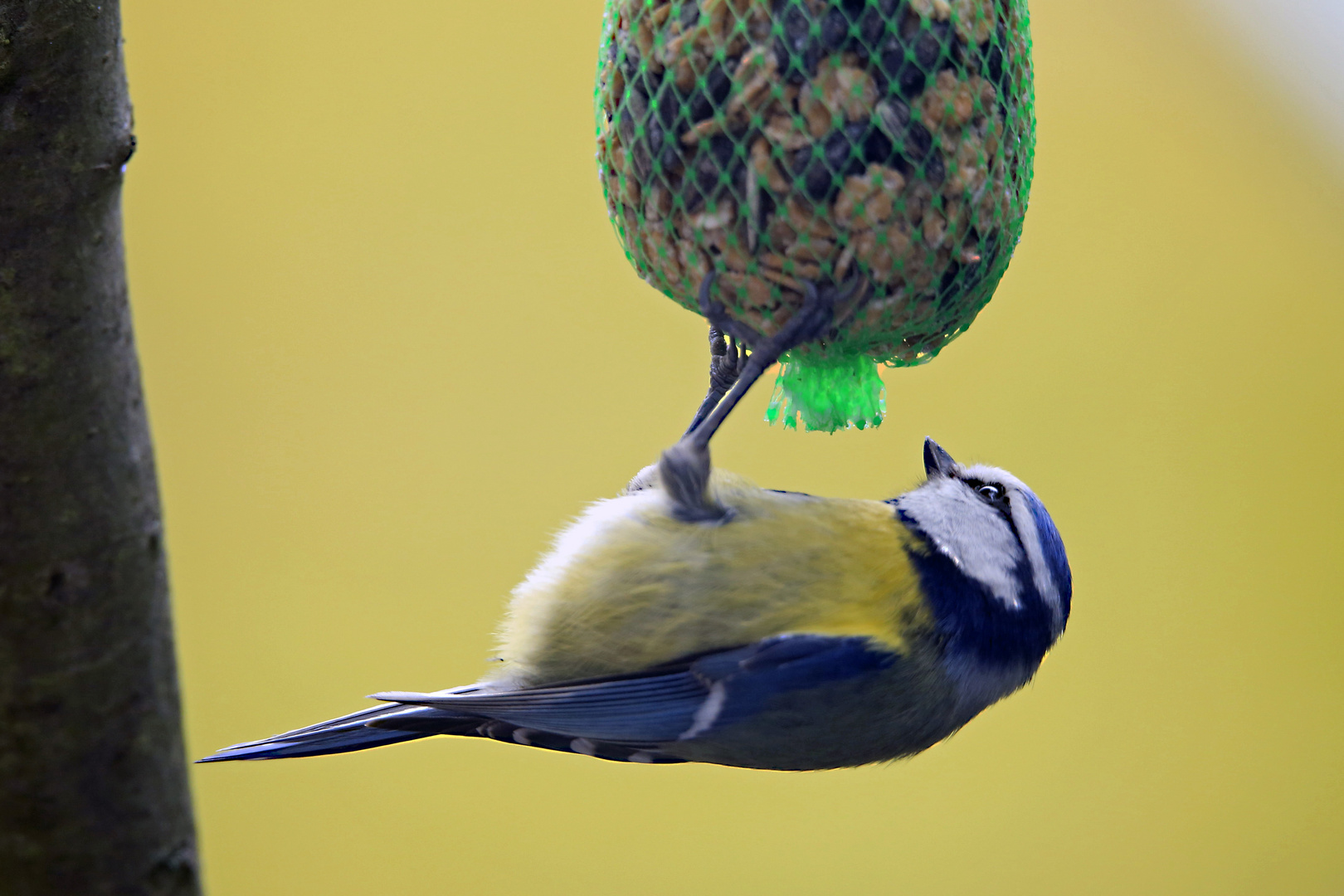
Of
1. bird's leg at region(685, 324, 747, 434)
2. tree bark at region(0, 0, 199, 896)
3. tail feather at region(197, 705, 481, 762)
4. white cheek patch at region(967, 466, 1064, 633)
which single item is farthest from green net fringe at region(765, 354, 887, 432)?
tree bark at region(0, 0, 199, 896)

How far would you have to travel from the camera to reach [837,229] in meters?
0.96

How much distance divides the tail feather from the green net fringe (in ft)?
1.69

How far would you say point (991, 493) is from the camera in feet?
3.92

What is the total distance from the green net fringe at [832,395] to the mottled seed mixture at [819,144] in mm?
156

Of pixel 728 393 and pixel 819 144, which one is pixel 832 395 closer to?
pixel 728 393

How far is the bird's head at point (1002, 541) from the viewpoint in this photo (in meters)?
1.14

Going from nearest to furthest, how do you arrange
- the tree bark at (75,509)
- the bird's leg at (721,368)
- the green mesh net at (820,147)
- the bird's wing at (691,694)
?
the tree bark at (75,509)
the green mesh net at (820,147)
the bird's wing at (691,694)
the bird's leg at (721,368)

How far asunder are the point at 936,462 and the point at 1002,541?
0.46 feet

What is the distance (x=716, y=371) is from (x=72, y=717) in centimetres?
72

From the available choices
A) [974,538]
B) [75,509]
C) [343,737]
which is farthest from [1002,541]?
[75,509]

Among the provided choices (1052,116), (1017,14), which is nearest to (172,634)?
(1017,14)

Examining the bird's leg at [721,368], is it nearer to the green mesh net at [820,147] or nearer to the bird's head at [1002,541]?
the green mesh net at [820,147]

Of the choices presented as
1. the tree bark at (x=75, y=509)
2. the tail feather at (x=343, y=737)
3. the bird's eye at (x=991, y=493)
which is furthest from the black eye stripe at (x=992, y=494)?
the tree bark at (x=75, y=509)

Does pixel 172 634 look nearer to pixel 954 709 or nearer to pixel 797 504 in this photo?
pixel 797 504
